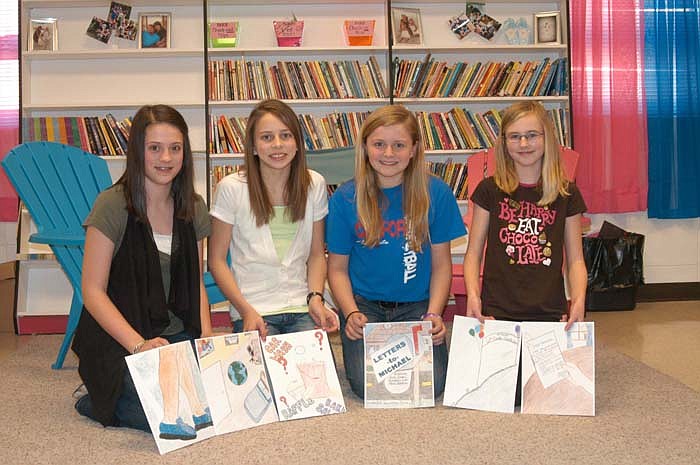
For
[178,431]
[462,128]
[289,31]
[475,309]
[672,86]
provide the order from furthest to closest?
[672,86] → [462,128] → [289,31] → [475,309] → [178,431]

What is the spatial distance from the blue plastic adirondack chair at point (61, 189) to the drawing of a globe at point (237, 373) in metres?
1.12

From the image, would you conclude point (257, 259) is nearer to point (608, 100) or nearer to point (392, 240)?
point (392, 240)

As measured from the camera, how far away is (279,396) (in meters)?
2.27

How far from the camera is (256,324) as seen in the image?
236 centimetres

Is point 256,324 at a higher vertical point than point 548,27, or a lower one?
lower

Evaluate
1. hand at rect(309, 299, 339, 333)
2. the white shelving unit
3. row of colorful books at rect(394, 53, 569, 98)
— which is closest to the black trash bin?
the white shelving unit

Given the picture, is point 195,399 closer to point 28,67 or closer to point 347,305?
point 347,305

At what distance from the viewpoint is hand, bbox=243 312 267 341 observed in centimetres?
235

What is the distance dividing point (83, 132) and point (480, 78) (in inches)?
89.7

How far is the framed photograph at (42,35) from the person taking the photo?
14.3 ft

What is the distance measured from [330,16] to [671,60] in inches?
80.2

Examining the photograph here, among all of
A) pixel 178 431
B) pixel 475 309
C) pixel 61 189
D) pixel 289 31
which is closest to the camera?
pixel 178 431

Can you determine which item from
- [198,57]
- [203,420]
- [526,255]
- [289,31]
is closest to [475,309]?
[526,255]

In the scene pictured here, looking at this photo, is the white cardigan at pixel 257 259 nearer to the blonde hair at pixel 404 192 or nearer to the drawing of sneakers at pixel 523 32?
the blonde hair at pixel 404 192
